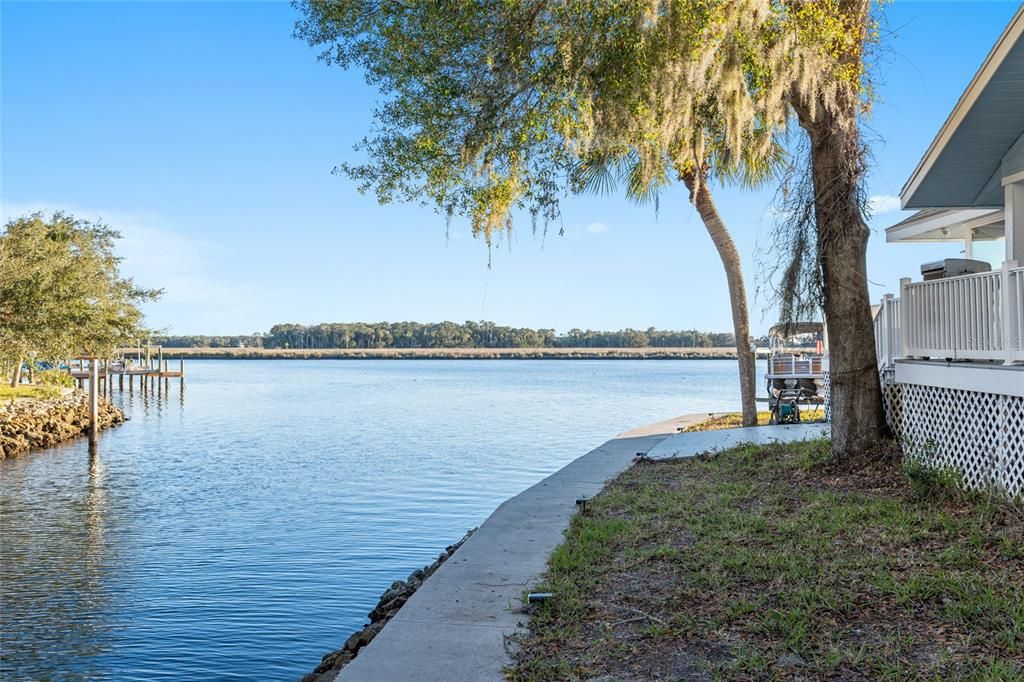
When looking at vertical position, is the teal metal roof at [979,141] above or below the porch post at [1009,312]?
above

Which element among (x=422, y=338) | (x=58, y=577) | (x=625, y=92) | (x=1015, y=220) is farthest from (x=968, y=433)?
(x=422, y=338)

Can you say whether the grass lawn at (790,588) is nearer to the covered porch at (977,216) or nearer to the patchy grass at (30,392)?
the covered porch at (977,216)

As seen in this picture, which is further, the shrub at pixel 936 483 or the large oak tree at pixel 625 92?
the large oak tree at pixel 625 92

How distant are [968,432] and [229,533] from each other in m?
10.1

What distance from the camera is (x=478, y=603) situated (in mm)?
6199

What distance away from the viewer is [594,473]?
40.2 ft

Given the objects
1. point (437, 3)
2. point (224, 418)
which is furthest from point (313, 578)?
point (224, 418)

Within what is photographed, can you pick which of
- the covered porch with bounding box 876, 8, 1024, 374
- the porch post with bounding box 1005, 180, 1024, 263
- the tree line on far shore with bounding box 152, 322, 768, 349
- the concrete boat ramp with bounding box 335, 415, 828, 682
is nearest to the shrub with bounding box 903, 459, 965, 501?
the covered porch with bounding box 876, 8, 1024, 374

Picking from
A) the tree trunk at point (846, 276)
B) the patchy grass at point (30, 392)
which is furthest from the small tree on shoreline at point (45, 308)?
the tree trunk at point (846, 276)

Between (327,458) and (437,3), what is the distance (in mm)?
15241

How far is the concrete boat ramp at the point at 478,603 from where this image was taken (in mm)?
4973

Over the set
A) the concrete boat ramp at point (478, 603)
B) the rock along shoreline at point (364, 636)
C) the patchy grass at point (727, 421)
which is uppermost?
the patchy grass at point (727, 421)

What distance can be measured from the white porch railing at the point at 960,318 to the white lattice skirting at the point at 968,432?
433mm

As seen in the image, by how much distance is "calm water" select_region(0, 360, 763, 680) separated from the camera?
8227 mm
